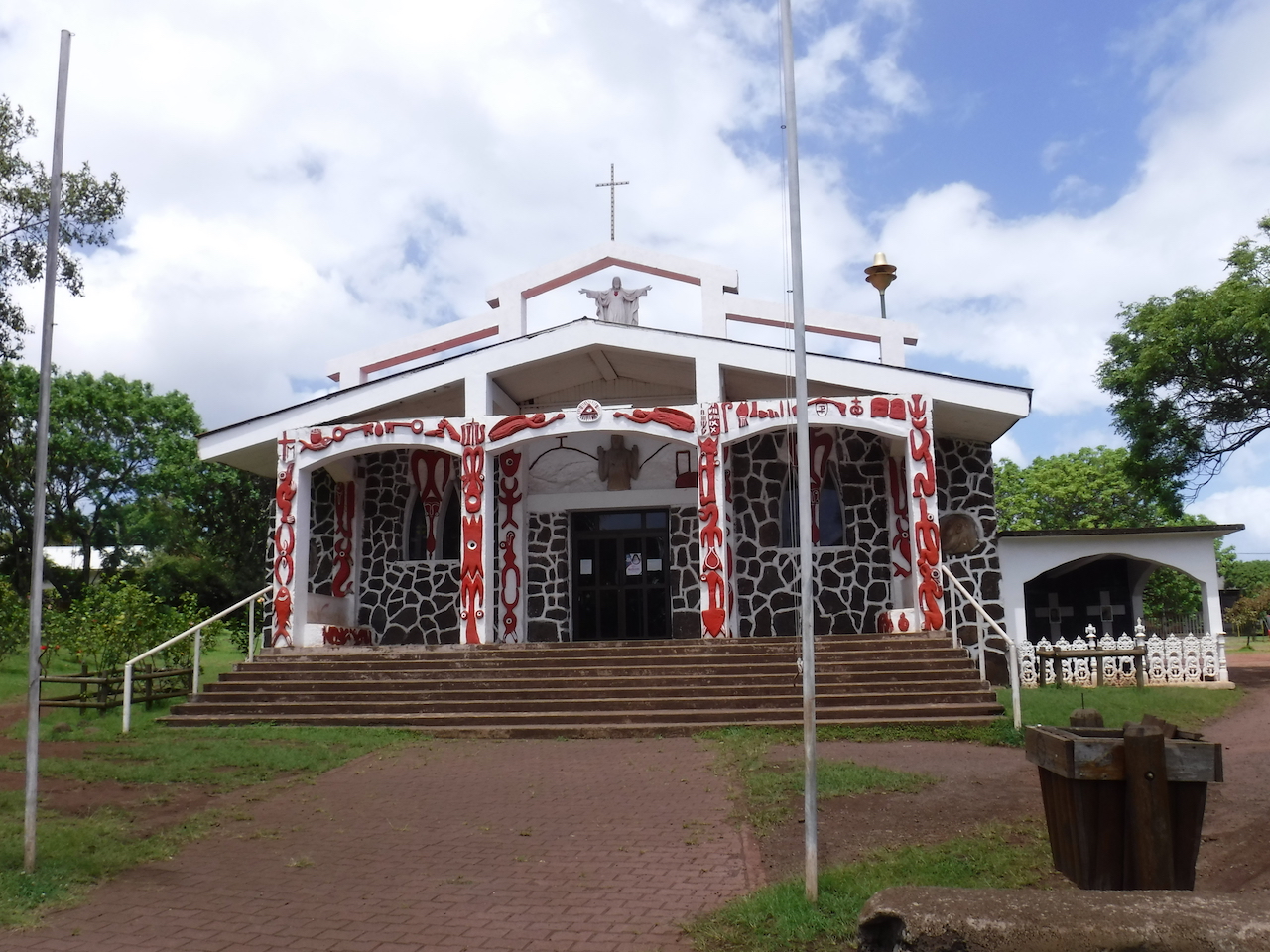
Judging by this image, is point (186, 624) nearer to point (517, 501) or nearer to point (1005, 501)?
point (517, 501)

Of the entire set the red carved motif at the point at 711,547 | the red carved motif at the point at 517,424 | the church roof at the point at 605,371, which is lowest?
the red carved motif at the point at 711,547

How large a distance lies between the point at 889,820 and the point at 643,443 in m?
11.2

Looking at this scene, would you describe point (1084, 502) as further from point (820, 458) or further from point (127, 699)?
point (127, 699)

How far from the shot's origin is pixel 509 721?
12773mm

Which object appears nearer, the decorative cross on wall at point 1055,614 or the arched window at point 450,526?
the arched window at point 450,526

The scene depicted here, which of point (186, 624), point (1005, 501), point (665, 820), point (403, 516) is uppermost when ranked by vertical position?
point (1005, 501)

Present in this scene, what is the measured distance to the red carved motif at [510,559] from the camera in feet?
58.6

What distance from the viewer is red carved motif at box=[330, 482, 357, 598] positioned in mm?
18459

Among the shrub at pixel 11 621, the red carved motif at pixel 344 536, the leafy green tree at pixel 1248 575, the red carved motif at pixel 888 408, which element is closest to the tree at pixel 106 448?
the shrub at pixel 11 621

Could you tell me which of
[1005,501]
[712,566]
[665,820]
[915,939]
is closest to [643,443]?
[712,566]

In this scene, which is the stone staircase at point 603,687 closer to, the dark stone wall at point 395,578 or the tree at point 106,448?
the dark stone wall at point 395,578

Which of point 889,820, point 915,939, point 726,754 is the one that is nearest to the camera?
point 915,939

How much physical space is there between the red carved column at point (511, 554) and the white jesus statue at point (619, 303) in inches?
108

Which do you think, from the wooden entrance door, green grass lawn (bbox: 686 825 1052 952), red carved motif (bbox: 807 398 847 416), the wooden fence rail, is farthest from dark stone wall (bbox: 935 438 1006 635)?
the wooden fence rail
